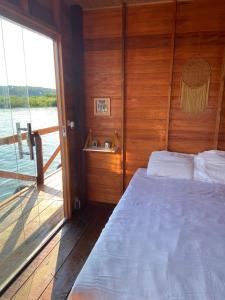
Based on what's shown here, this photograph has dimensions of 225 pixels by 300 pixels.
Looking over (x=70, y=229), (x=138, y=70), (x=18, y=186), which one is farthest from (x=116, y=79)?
(x=70, y=229)

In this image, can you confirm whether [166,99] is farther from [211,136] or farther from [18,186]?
[18,186]

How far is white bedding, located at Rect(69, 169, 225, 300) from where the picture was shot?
3.22 ft

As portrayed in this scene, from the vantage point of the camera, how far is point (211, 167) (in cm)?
234

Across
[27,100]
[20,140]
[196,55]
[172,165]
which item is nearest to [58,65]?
[27,100]

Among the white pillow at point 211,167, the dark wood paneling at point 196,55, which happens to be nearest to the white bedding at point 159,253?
the white pillow at point 211,167

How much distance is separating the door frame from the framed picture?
0.52 m

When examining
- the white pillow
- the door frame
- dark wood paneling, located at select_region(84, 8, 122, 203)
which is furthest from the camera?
dark wood paneling, located at select_region(84, 8, 122, 203)

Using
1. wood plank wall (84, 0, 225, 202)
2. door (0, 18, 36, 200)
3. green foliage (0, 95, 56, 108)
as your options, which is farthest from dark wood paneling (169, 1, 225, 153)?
door (0, 18, 36, 200)

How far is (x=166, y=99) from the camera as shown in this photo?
260 centimetres

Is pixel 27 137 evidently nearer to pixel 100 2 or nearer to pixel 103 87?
pixel 103 87

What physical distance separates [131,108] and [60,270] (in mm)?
1900

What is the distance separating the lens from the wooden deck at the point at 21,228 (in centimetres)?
179

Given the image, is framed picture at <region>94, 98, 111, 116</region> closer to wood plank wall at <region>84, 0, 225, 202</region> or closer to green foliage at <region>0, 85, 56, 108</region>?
wood plank wall at <region>84, 0, 225, 202</region>

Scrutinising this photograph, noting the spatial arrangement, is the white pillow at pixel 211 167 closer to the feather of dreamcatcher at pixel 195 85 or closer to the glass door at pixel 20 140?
the feather of dreamcatcher at pixel 195 85
